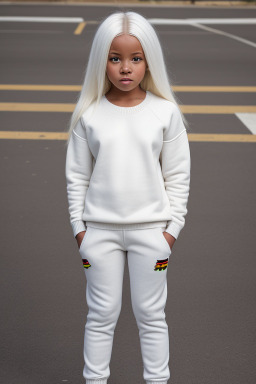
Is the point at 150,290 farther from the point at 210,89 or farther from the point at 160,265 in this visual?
the point at 210,89

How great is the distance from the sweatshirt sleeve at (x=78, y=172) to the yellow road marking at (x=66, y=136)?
5.39 metres

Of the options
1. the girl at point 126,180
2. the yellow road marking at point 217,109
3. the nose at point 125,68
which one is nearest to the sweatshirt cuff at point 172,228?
the girl at point 126,180

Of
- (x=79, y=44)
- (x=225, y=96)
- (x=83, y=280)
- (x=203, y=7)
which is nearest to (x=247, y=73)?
(x=225, y=96)

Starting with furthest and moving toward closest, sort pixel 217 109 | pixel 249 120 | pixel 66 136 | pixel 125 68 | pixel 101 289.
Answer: pixel 217 109
pixel 249 120
pixel 66 136
pixel 101 289
pixel 125 68

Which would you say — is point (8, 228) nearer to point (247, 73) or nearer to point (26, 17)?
point (247, 73)

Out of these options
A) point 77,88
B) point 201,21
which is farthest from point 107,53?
point 201,21

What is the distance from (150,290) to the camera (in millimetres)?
2959

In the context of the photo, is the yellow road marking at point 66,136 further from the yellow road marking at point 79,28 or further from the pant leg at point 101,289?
the yellow road marking at point 79,28

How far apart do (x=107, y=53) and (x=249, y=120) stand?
6607 millimetres

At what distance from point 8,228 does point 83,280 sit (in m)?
1.18

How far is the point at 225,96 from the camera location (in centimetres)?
1065

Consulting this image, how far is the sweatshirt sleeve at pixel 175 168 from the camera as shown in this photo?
2947 mm

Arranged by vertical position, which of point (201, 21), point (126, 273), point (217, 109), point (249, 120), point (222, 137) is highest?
point (126, 273)

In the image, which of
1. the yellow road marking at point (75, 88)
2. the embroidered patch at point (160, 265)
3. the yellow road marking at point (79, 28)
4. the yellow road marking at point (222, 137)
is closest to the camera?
the embroidered patch at point (160, 265)
